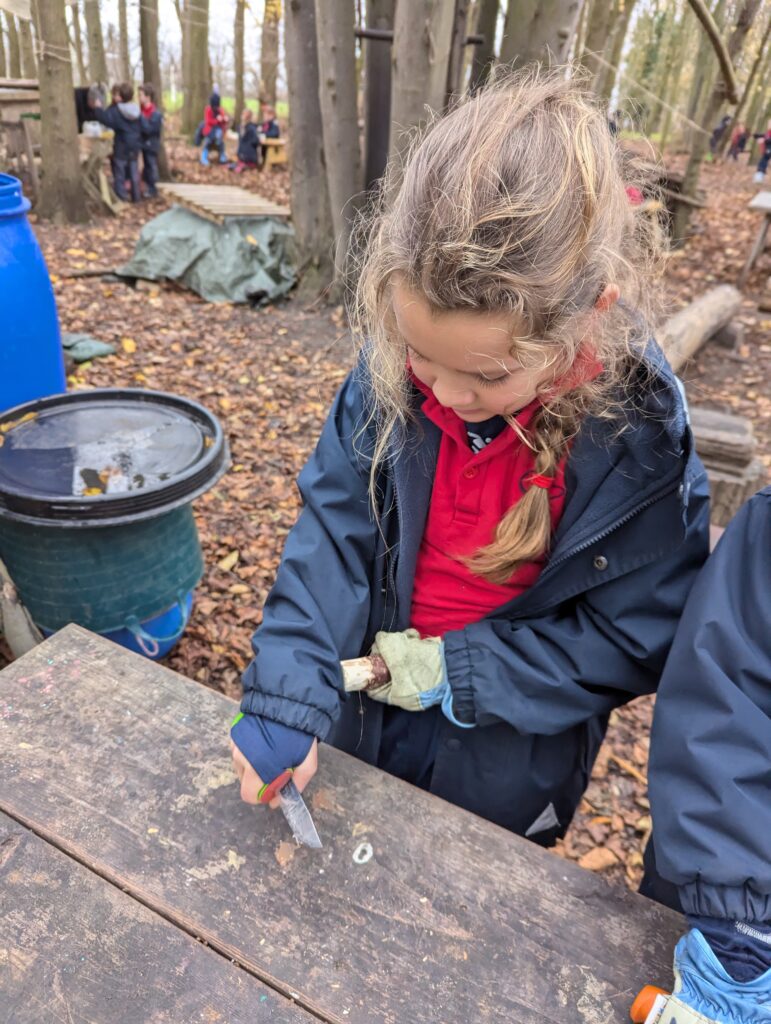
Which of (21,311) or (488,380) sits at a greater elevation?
(488,380)

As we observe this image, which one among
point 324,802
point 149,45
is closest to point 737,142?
point 149,45

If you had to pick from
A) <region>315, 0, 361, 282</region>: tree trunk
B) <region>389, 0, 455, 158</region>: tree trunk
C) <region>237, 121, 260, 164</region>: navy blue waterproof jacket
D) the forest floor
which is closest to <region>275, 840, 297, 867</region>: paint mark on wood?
the forest floor

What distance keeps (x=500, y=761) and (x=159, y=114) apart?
12.8 metres

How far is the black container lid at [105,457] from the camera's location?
2.08 metres

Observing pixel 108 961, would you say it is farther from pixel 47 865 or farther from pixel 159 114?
pixel 159 114

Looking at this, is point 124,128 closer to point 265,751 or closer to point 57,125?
point 57,125

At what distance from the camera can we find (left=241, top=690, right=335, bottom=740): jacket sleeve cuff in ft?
3.88

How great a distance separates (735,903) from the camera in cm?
97

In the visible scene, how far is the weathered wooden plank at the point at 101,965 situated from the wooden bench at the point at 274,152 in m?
16.4

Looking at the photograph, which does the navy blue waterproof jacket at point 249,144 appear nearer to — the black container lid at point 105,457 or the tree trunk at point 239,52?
the tree trunk at point 239,52

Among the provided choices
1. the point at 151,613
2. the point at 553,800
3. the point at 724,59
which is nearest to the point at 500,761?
the point at 553,800

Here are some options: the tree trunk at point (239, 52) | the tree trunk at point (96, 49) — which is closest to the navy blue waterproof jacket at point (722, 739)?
the tree trunk at point (96, 49)

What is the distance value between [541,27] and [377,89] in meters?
1.79

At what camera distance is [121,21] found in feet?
62.4
